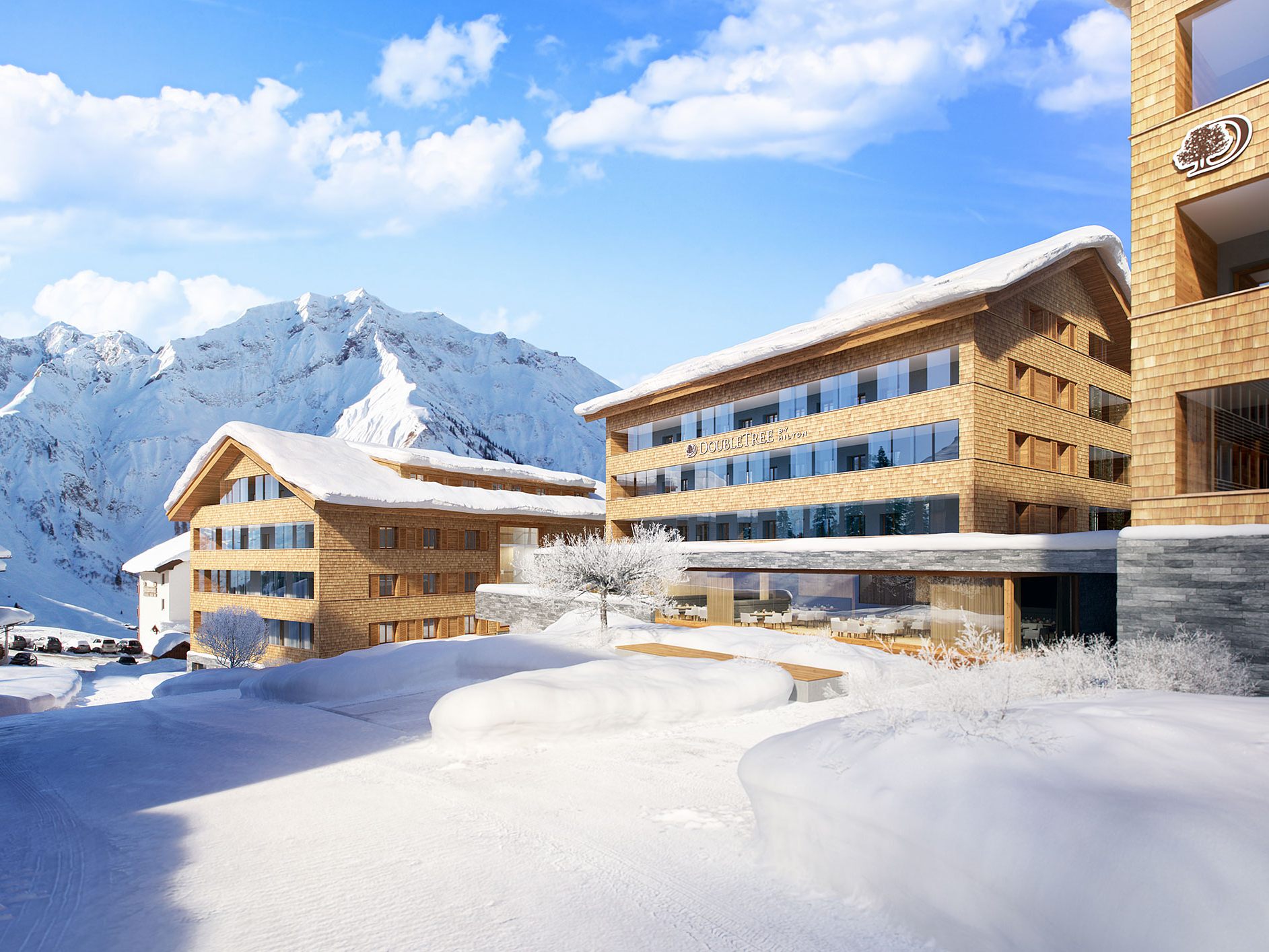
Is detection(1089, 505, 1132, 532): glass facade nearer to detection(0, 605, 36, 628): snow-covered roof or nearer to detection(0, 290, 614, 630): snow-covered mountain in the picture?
detection(0, 605, 36, 628): snow-covered roof

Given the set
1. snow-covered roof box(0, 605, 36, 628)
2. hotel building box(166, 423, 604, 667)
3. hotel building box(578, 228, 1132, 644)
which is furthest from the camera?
snow-covered roof box(0, 605, 36, 628)

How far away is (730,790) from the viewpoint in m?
9.05

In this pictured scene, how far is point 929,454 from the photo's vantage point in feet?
78.5

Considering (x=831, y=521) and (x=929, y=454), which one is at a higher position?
(x=929, y=454)

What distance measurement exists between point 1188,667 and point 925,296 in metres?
13.9

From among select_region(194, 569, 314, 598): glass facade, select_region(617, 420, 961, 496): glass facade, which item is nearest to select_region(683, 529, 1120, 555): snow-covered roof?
select_region(617, 420, 961, 496): glass facade

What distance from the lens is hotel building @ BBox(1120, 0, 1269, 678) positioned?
499 inches

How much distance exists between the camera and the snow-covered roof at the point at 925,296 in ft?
73.0

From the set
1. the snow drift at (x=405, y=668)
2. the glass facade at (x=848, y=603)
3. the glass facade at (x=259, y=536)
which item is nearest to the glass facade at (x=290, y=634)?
the glass facade at (x=259, y=536)

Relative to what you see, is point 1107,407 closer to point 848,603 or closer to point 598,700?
point 848,603

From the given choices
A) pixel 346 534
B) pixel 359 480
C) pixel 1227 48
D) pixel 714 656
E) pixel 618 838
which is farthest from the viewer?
pixel 359 480

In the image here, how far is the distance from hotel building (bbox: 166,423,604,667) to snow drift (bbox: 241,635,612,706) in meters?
13.8

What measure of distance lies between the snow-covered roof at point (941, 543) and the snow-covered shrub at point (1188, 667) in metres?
3.60

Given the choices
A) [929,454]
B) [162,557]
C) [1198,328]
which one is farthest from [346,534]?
[162,557]
